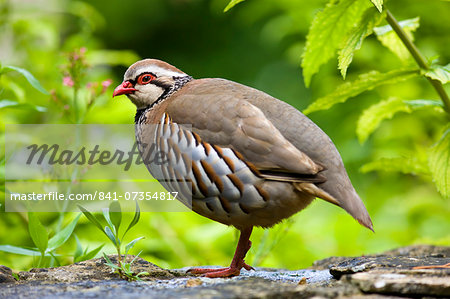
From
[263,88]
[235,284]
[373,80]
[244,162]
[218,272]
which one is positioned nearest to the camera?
[235,284]

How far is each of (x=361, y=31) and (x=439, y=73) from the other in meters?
0.52

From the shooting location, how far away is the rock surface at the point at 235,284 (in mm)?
2406

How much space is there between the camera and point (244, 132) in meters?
3.17

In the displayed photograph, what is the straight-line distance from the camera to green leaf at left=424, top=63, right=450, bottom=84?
3.40 meters

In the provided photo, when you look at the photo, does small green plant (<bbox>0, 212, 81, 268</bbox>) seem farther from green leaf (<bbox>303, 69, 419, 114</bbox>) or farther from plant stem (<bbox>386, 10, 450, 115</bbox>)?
plant stem (<bbox>386, 10, 450, 115</bbox>)

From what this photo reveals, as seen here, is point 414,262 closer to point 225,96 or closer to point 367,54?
point 225,96

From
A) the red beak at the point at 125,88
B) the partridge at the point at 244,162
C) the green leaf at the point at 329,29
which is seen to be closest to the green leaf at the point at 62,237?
the partridge at the point at 244,162

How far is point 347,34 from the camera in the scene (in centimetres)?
359

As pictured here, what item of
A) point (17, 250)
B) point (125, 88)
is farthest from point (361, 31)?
point (17, 250)

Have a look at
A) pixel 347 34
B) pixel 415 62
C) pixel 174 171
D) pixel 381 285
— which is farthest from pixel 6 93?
pixel 381 285

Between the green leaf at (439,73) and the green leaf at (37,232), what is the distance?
2389 mm

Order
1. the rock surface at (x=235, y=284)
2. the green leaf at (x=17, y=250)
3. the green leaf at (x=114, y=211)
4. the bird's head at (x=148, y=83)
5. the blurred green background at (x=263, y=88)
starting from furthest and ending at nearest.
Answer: the blurred green background at (x=263, y=88) → the bird's head at (x=148, y=83) → the green leaf at (x=17, y=250) → the green leaf at (x=114, y=211) → the rock surface at (x=235, y=284)

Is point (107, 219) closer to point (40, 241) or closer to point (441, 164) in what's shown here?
point (40, 241)

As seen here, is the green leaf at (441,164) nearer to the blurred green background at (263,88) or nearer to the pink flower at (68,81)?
the blurred green background at (263,88)
